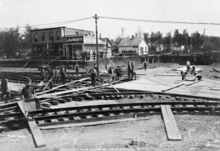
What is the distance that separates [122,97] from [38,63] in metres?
29.9

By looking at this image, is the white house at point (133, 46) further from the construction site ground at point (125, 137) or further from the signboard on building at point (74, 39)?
the construction site ground at point (125, 137)

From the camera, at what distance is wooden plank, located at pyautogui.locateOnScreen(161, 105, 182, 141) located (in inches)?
268

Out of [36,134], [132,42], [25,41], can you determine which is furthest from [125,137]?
[25,41]

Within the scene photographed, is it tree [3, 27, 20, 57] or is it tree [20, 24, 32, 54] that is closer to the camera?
tree [3, 27, 20, 57]

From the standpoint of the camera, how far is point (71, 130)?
754 cm

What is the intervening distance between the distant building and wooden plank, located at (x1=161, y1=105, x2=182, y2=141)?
2845 centimetres

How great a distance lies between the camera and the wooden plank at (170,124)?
682 centimetres

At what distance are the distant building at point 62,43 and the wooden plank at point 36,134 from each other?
1162 inches

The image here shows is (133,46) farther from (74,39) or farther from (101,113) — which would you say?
(101,113)

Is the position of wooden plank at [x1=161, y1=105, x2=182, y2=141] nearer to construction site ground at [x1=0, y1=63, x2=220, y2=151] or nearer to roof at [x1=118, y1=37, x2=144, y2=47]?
construction site ground at [x1=0, y1=63, x2=220, y2=151]

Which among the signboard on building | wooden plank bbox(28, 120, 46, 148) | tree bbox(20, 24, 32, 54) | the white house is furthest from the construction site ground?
tree bbox(20, 24, 32, 54)

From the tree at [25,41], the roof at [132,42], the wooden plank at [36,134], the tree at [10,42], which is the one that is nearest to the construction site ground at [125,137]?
the wooden plank at [36,134]

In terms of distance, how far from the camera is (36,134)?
6973 millimetres

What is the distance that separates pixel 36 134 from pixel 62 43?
36635 mm
